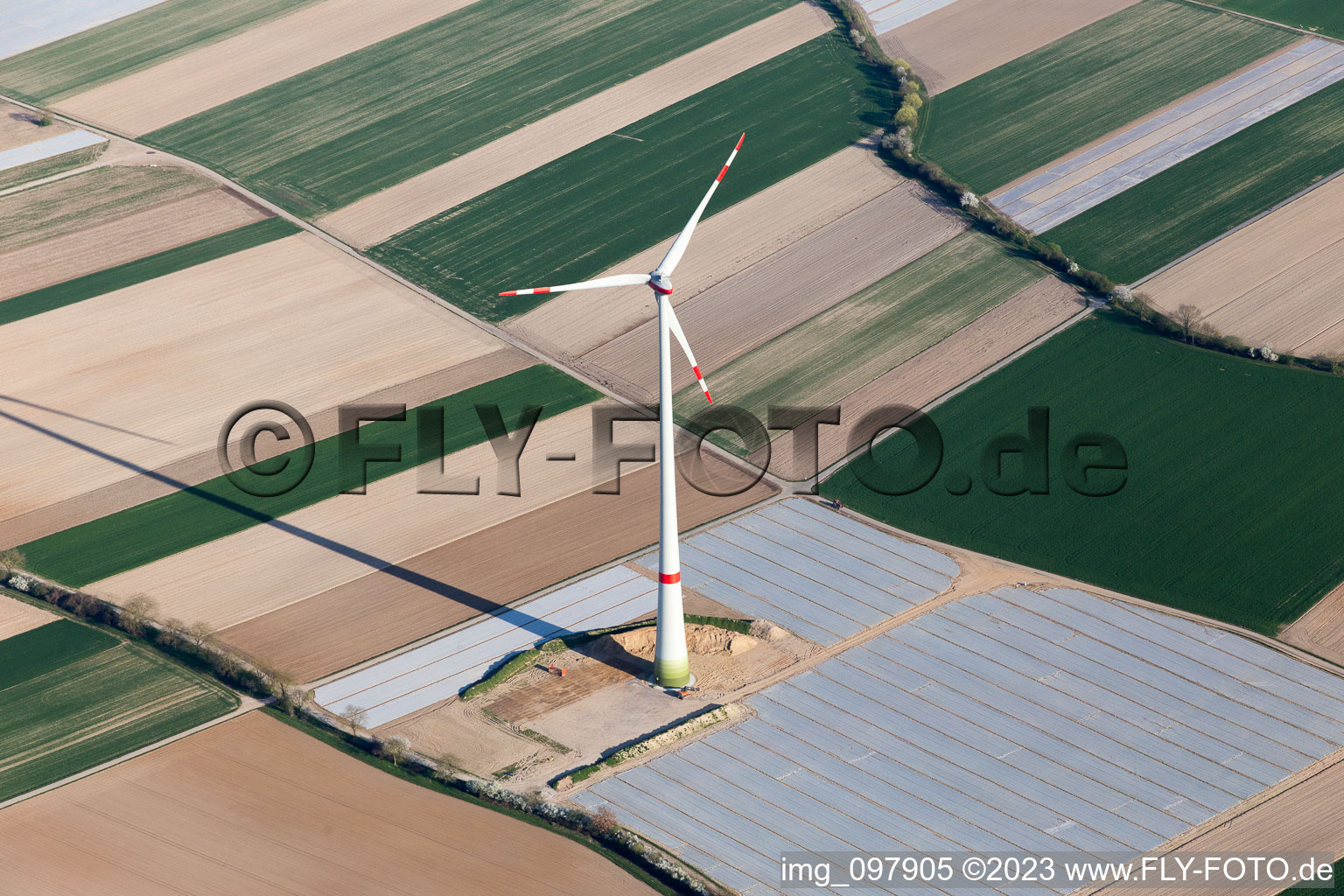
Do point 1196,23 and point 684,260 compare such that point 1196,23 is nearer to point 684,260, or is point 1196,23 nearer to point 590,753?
point 684,260

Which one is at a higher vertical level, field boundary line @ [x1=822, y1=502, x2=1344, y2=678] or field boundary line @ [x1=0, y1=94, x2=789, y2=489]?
field boundary line @ [x1=0, y1=94, x2=789, y2=489]

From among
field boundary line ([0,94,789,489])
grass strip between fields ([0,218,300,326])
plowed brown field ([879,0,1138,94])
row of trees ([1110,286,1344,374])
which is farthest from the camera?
plowed brown field ([879,0,1138,94])

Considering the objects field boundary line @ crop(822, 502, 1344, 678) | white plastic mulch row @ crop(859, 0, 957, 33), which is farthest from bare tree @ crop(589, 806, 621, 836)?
white plastic mulch row @ crop(859, 0, 957, 33)

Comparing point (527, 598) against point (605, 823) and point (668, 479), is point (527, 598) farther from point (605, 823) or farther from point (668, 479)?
point (605, 823)

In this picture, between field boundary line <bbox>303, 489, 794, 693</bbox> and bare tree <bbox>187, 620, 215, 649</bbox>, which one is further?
bare tree <bbox>187, 620, 215, 649</bbox>

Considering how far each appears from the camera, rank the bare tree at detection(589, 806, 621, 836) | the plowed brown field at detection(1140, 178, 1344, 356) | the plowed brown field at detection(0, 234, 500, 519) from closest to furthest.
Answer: the bare tree at detection(589, 806, 621, 836) < the plowed brown field at detection(0, 234, 500, 519) < the plowed brown field at detection(1140, 178, 1344, 356)

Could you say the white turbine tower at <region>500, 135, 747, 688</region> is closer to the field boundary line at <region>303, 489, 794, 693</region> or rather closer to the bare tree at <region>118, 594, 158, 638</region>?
the field boundary line at <region>303, 489, 794, 693</region>
